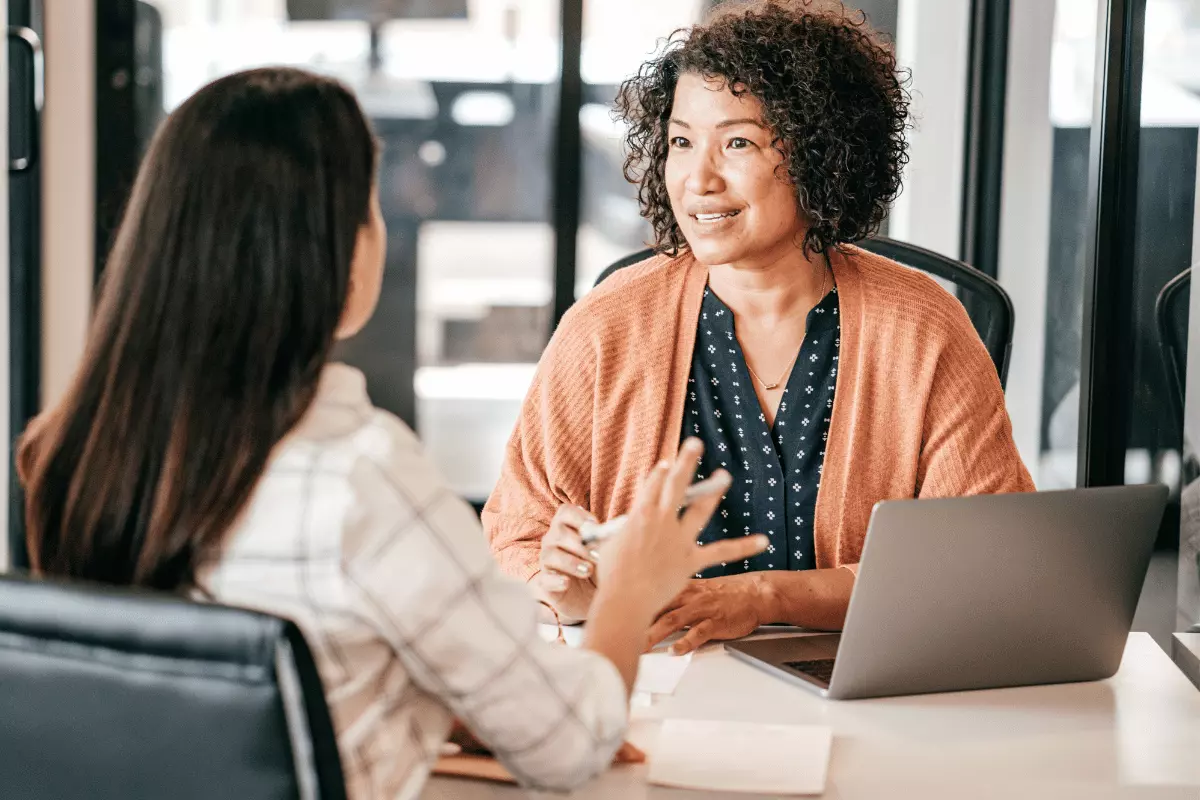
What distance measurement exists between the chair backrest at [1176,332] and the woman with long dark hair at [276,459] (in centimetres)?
135

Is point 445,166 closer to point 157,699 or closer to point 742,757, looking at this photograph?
point 742,757

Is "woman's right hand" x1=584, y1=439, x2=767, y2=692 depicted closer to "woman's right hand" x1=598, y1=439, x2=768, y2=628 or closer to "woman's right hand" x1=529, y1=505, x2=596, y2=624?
"woman's right hand" x1=598, y1=439, x2=768, y2=628

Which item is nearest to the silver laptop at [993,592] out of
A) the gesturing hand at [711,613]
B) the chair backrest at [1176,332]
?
the gesturing hand at [711,613]

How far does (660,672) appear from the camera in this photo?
50.4 inches

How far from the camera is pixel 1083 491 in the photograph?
1165 mm

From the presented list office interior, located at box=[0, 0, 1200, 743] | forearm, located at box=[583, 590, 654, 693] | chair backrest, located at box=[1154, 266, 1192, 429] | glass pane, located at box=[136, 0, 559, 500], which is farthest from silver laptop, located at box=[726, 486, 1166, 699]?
glass pane, located at box=[136, 0, 559, 500]

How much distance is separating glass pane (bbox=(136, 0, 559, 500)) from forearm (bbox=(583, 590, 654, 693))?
2.91 metres

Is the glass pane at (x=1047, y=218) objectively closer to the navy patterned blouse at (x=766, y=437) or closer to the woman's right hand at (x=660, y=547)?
the navy patterned blouse at (x=766, y=437)

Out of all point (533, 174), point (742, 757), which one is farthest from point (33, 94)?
point (742, 757)

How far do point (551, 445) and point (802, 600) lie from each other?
0.38 meters

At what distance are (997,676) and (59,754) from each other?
836 mm

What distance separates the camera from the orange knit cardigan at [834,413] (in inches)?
62.5

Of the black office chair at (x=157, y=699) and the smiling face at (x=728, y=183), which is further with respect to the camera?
the smiling face at (x=728, y=183)

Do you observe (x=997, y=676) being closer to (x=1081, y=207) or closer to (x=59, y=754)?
(x=59, y=754)
